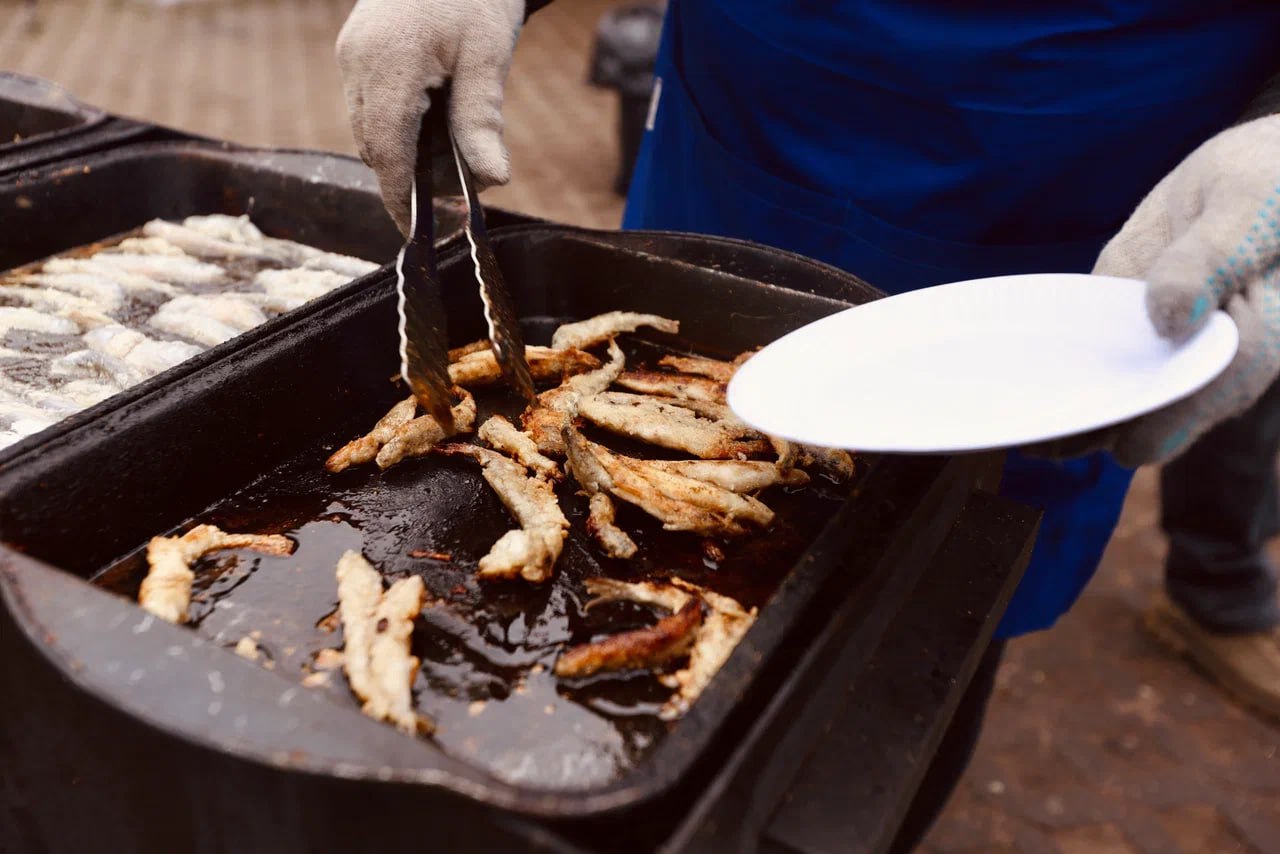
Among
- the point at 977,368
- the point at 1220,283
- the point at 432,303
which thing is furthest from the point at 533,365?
the point at 1220,283

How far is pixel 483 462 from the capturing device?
6.43 feet

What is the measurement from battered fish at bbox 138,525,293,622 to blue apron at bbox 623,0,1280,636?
5.24ft

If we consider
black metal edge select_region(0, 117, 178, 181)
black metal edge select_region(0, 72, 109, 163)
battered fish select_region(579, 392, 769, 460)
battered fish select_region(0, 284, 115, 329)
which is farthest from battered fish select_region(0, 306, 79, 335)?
battered fish select_region(579, 392, 769, 460)

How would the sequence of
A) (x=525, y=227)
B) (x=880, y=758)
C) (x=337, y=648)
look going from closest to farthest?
(x=880, y=758), (x=337, y=648), (x=525, y=227)

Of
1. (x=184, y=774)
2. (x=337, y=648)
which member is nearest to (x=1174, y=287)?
(x=337, y=648)

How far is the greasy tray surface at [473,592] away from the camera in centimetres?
139

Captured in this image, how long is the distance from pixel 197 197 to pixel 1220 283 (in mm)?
2764

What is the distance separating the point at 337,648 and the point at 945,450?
3.23 ft

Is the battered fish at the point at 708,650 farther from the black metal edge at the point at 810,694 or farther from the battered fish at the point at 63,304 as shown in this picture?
the battered fish at the point at 63,304

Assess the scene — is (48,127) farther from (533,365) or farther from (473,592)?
(473,592)

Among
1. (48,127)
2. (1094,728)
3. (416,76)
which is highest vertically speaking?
(416,76)

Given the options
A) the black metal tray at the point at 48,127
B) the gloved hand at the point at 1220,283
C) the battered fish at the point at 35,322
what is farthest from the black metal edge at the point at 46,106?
the gloved hand at the point at 1220,283

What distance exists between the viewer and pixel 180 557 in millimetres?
1613

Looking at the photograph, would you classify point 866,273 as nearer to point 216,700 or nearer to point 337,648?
point 337,648
